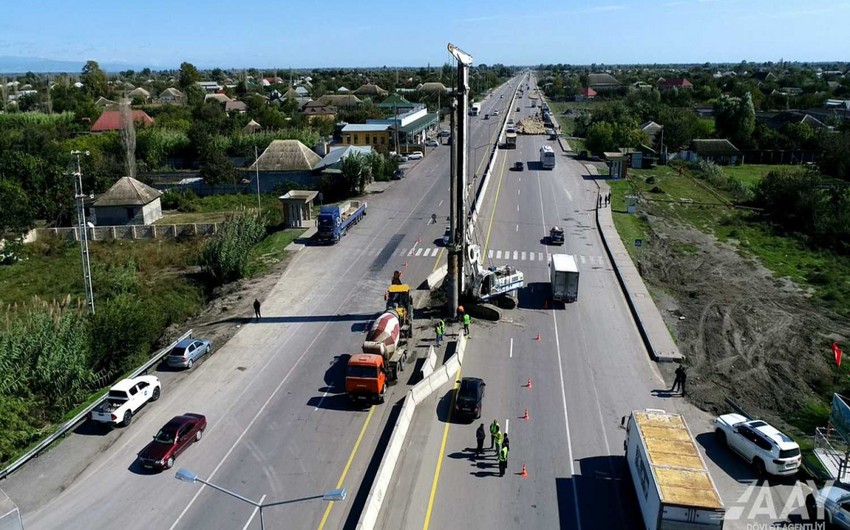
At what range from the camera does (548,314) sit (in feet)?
128

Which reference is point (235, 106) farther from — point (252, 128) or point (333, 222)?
point (333, 222)

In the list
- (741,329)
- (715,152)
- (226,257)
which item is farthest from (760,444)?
(715,152)

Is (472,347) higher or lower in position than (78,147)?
lower

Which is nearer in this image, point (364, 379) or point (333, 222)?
point (364, 379)

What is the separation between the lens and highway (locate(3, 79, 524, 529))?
2170cm

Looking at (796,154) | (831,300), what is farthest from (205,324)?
(796,154)

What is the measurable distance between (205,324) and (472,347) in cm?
1610

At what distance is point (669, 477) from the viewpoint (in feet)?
63.8

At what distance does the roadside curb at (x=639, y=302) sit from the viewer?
3366cm

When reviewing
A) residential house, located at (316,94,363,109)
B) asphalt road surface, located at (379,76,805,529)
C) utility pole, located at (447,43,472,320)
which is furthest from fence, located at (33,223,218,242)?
residential house, located at (316,94,363,109)

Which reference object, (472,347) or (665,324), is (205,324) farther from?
(665,324)

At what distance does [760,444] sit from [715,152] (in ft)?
280

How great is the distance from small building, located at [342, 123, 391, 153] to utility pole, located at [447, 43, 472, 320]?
64877 millimetres

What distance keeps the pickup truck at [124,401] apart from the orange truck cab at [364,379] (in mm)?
8864
